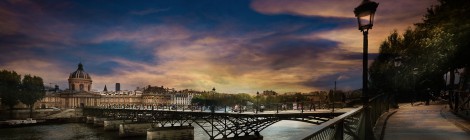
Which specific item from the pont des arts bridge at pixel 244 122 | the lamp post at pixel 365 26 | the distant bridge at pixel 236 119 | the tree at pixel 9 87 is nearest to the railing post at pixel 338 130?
the pont des arts bridge at pixel 244 122

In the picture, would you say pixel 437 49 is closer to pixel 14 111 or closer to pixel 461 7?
pixel 461 7

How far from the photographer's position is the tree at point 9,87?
4887 inches

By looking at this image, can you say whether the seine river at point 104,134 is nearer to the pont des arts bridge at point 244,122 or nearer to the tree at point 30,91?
the pont des arts bridge at point 244,122

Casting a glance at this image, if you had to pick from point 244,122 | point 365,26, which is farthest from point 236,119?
point 365,26

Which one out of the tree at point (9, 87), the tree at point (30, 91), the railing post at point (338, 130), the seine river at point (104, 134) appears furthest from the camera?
the tree at point (30, 91)

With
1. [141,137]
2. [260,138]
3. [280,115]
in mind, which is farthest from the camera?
[141,137]

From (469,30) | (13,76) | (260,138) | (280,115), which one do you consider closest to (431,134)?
(469,30)

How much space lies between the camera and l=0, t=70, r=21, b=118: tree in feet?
407

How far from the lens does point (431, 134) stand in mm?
15234

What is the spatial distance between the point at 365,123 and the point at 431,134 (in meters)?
4.92

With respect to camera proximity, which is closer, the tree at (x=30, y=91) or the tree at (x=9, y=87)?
the tree at (x=9, y=87)

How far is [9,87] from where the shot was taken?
414 ft

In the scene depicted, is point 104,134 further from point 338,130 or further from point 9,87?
point 338,130

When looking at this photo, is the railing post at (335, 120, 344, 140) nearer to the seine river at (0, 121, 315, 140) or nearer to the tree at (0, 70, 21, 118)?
the seine river at (0, 121, 315, 140)
